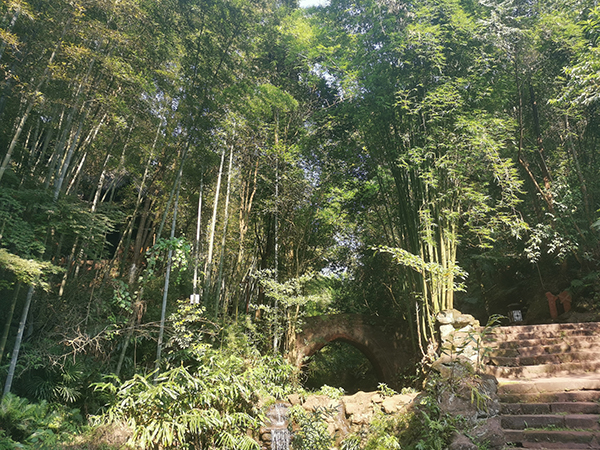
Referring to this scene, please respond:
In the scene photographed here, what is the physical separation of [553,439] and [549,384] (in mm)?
803

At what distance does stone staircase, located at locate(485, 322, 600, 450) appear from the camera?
3.20 m

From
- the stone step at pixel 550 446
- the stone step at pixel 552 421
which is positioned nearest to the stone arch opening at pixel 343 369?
the stone step at pixel 552 421

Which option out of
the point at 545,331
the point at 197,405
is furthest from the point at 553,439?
the point at 197,405

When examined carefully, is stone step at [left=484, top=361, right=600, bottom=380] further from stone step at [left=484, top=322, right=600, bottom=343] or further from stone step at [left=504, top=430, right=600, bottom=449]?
stone step at [left=504, top=430, right=600, bottom=449]

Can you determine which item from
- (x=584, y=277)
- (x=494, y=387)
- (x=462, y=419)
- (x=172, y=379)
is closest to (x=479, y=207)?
(x=494, y=387)

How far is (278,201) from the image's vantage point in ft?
22.0

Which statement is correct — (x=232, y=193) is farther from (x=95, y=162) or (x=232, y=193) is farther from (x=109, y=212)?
(x=109, y=212)

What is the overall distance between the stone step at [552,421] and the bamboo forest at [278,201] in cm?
10

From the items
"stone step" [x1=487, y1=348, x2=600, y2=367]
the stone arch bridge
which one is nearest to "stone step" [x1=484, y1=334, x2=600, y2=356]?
"stone step" [x1=487, y1=348, x2=600, y2=367]

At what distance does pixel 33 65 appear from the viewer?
14.0ft

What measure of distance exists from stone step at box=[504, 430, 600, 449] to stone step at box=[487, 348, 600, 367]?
1.43 metres

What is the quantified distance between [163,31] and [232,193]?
365 centimetres

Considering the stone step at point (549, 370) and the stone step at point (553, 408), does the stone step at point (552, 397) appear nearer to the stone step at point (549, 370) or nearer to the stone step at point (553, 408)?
the stone step at point (553, 408)

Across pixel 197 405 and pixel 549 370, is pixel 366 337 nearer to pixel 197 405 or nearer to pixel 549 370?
pixel 549 370
